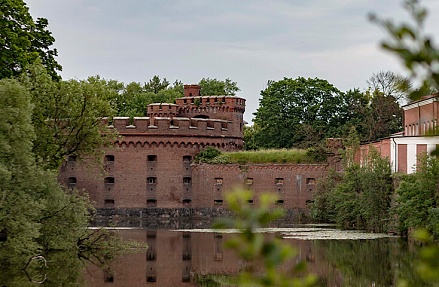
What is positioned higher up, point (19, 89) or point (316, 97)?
point (316, 97)

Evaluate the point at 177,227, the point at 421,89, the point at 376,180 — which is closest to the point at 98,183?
the point at 177,227

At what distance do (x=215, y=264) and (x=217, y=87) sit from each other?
47268 millimetres

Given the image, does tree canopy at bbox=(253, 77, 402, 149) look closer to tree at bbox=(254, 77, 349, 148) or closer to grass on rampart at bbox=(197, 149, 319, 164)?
tree at bbox=(254, 77, 349, 148)

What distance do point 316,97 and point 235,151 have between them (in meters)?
12.0

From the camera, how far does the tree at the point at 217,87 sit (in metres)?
68.4

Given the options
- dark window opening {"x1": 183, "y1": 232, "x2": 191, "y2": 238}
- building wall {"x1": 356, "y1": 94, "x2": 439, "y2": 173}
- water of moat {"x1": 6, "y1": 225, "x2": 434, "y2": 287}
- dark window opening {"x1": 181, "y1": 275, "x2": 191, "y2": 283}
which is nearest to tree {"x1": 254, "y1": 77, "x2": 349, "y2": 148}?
building wall {"x1": 356, "y1": 94, "x2": 439, "y2": 173}

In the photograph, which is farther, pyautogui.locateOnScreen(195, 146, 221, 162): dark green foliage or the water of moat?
pyautogui.locateOnScreen(195, 146, 221, 162): dark green foliage

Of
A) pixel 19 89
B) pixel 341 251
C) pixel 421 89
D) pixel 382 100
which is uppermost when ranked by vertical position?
pixel 382 100

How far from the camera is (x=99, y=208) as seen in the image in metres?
42.3

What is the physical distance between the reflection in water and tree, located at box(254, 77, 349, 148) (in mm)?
26017

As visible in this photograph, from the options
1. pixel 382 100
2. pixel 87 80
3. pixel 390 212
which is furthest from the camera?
pixel 382 100

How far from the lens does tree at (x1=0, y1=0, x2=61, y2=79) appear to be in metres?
26.2

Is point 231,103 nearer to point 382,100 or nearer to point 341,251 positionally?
point 382,100

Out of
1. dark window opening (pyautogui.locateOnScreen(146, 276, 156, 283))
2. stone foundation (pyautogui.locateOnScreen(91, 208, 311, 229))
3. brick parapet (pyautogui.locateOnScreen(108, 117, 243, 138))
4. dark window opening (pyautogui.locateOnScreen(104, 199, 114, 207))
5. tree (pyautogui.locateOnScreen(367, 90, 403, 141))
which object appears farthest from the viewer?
tree (pyautogui.locateOnScreen(367, 90, 403, 141))
